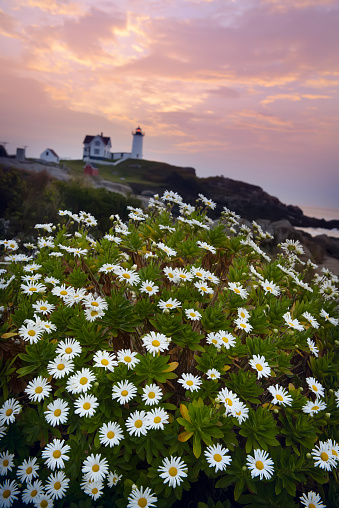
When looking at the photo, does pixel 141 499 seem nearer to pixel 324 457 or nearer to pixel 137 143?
pixel 324 457

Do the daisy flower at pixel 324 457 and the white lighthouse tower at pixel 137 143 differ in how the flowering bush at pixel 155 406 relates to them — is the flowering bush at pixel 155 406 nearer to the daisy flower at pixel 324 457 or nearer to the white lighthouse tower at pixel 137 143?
the daisy flower at pixel 324 457

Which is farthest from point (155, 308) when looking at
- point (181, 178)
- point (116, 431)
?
point (181, 178)

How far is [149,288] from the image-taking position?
106 inches

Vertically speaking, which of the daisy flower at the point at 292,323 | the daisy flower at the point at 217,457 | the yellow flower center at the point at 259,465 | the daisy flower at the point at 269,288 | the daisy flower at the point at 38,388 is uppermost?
the daisy flower at the point at 269,288

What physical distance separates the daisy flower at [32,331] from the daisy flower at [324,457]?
76.6 inches

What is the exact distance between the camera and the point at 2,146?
35375 mm

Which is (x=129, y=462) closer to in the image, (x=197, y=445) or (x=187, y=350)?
(x=197, y=445)

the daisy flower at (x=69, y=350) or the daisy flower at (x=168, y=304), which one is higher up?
the daisy flower at (x=168, y=304)

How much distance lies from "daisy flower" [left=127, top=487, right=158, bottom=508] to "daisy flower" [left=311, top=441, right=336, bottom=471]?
3.34ft

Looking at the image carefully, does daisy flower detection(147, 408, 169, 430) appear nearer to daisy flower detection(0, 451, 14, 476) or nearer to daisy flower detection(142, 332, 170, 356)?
daisy flower detection(142, 332, 170, 356)

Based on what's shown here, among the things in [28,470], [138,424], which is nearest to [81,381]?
[138,424]

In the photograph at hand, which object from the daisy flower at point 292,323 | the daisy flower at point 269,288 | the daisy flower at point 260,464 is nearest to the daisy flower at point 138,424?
the daisy flower at point 260,464

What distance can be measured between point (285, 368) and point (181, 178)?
40.5 meters

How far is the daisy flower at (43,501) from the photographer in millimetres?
2359
